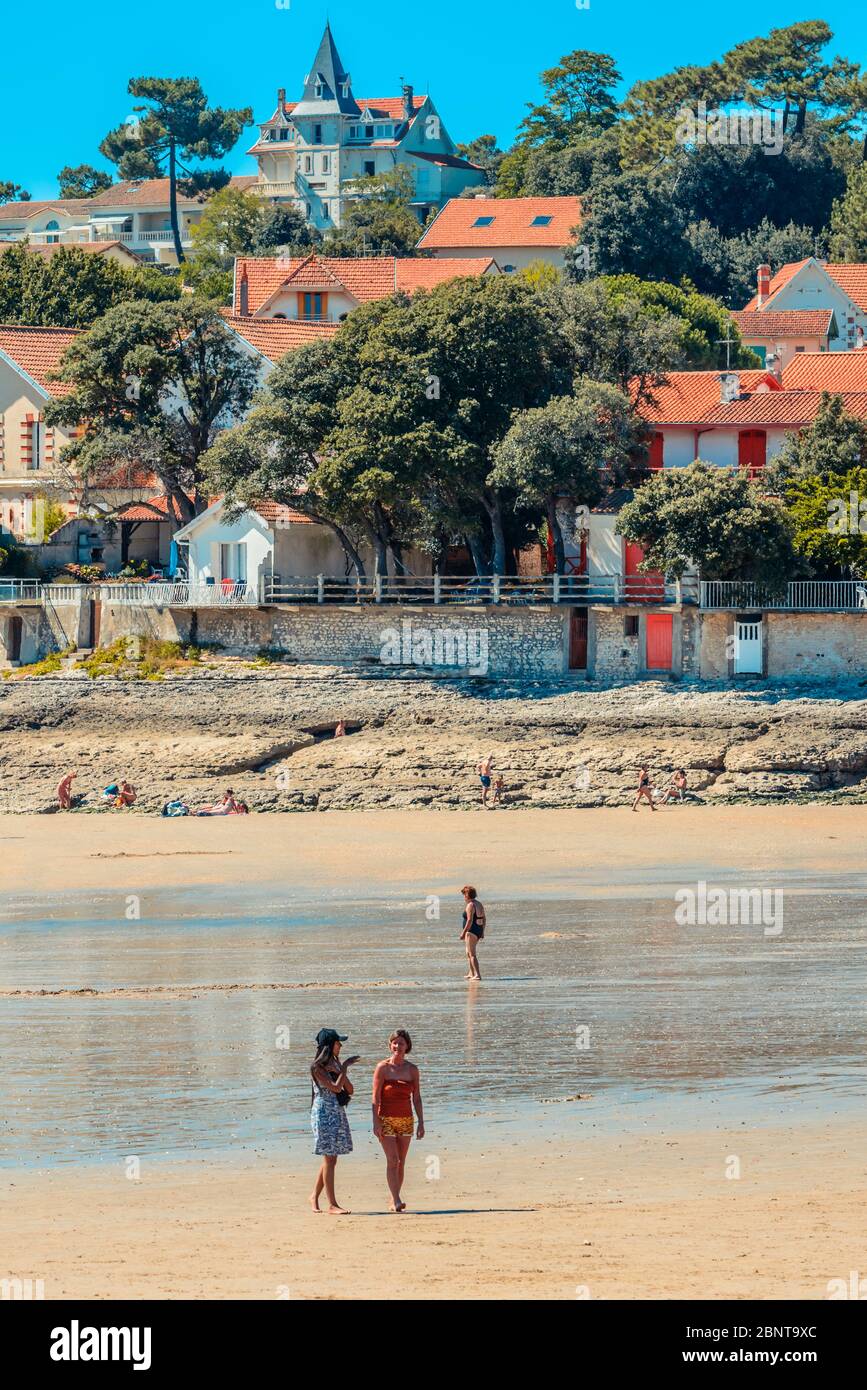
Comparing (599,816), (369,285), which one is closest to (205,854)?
(599,816)

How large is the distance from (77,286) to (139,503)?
24800 mm

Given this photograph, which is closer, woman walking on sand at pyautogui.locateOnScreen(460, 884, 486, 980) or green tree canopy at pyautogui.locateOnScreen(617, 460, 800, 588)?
woman walking on sand at pyautogui.locateOnScreen(460, 884, 486, 980)

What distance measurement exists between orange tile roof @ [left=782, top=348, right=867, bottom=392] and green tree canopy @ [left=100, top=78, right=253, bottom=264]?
249 feet

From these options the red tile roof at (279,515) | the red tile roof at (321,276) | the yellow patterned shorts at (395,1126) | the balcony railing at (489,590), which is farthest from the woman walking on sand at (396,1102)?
the red tile roof at (321,276)

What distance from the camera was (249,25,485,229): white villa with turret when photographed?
123875 mm

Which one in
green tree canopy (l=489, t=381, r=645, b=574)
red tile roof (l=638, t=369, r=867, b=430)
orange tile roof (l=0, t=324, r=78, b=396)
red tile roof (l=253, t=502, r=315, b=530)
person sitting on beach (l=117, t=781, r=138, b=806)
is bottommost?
person sitting on beach (l=117, t=781, r=138, b=806)

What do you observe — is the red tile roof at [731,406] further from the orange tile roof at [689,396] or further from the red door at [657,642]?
the red door at [657,642]

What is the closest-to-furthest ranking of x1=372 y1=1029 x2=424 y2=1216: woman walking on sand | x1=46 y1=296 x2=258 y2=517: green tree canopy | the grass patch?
x1=372 y1=1029 x2=424 y2=1216: woman walking on sand
the grass patch
x1=46 y1=296 x2=258 y2=517: green tree canopy

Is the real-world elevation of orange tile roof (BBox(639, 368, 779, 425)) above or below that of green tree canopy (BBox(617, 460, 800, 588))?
above

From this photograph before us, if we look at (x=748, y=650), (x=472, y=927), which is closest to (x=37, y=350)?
(x=748, y=650)

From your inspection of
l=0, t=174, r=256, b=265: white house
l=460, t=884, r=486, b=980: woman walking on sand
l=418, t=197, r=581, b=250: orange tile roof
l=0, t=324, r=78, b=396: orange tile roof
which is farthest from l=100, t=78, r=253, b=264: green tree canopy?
l=460, t=884, r=486, b=980: woman walking on sand

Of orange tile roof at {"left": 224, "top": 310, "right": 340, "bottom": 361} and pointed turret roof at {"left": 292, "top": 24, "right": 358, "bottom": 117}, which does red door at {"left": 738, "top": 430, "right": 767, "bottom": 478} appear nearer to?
orange tile roof at {"left": 224, "top": 310, "right": 340, "bottom": 361}

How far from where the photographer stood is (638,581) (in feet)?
160

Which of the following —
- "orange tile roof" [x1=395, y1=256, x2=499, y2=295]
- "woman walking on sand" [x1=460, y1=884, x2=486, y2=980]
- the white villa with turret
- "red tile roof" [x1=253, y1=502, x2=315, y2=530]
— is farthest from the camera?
the white villa with turret
